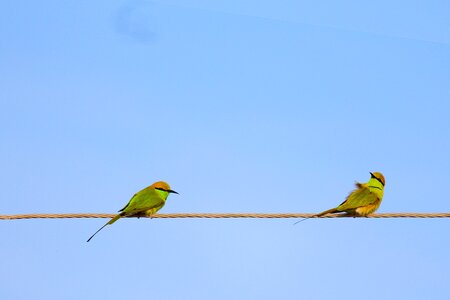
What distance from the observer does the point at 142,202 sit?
23.6 ft

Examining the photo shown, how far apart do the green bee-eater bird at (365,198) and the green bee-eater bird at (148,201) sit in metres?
1.55

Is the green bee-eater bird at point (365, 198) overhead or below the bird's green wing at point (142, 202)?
overhead

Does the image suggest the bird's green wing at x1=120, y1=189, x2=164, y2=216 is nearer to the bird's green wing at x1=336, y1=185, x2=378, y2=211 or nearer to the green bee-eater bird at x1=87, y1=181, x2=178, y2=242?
the green bee-eater bird at x1=87, y1=181, x2=178, y2=242

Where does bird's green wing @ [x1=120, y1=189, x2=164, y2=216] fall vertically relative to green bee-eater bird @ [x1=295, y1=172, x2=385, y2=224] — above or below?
below

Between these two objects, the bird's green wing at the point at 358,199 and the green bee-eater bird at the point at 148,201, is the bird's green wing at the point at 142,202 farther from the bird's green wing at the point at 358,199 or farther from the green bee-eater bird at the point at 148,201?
the bird's green wing at the point at 358,199

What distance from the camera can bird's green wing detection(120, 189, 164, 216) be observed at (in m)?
7.08

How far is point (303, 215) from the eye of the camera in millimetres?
5465

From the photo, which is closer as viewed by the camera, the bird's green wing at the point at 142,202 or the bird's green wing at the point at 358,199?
the bird's green wing at the point at 358,199

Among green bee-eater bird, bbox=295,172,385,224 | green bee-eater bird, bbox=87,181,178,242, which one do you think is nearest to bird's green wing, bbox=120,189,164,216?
green bee-eater bird, bbox=87,181,178,242

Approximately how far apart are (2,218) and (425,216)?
2.71 meters

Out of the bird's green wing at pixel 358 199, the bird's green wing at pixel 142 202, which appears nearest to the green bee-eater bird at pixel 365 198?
the bird's green wing at pixel 358 199

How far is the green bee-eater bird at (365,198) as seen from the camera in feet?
22.7

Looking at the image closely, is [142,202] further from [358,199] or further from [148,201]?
[358,199]

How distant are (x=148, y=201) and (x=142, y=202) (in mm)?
74
